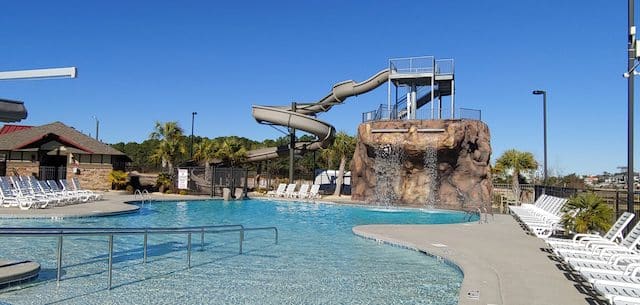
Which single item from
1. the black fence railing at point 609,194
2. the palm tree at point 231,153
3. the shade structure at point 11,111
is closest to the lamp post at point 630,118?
the black fence railing at point 609,194

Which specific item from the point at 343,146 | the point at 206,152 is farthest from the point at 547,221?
the point at 206,152

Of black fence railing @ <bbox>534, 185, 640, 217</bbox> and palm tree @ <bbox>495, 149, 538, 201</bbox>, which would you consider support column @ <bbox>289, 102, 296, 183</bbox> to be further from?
black fence railing @ <bbox>534, 185, 640, 217</bbox>

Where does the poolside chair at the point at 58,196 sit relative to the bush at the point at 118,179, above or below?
below

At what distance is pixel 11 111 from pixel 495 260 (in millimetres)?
7677

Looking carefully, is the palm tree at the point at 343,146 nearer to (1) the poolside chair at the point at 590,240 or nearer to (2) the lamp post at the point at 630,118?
(2) the lamp post at the point at 630,118

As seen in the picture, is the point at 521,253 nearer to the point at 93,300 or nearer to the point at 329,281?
the point at 329,281

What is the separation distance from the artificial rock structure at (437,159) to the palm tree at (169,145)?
56.7 ft

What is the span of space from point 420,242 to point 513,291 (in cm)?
478

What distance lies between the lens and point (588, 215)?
1120cm

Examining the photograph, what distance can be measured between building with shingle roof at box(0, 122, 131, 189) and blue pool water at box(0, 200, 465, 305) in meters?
19.3

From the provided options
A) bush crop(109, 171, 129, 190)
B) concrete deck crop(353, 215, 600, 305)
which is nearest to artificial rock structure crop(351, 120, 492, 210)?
concrete deck crop(353, 215, 600, 305)

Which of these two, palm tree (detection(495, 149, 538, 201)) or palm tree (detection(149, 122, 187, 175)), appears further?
palm tree (detection(149, 122, 187, 175))

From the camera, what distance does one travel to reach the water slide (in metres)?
33.0

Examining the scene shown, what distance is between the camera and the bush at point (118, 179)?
32031 millimetres
